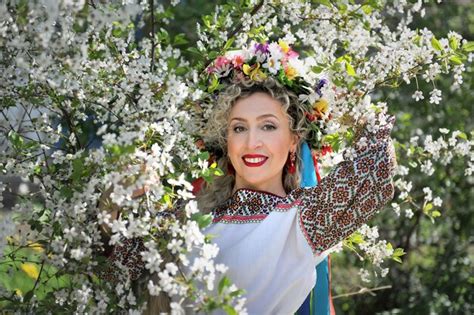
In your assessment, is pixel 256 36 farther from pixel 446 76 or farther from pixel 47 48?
pixel 446 76

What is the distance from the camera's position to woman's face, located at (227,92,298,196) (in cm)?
285

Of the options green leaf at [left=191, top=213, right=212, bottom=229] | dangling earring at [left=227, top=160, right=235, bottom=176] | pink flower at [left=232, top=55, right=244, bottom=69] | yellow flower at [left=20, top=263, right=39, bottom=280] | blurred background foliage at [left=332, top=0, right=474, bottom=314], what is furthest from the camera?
blurred background foliage at [left=332, top=0, right=474, bottom=314]

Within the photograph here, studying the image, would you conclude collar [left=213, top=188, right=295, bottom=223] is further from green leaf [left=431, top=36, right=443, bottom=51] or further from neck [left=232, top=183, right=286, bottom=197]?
green leaf [left=431, top=36, right=443, bottom=51]

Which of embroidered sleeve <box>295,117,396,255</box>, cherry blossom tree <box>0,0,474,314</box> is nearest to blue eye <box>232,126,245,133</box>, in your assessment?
cherry blossom tree <box>0,0,474,314</box>

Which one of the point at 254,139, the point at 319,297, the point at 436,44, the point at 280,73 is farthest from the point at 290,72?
the point at 319,297

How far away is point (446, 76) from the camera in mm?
4953

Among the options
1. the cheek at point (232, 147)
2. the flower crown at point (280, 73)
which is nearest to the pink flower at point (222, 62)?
the flower crown at point (280, 73)

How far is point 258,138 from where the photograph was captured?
9.34 ft

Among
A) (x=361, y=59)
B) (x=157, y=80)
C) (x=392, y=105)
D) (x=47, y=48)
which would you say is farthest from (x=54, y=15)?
(x=392, y=105)

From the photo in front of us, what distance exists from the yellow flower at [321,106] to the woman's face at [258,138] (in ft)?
0.33

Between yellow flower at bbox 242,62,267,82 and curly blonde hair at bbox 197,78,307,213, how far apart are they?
2cm

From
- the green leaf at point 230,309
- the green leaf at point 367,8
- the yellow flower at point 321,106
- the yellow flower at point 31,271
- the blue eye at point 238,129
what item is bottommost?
the green leaf at point 230,309

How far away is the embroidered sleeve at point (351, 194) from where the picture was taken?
2.63 meters

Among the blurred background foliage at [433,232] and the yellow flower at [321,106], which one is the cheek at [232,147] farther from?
the blurred background foliage at [433,232]
